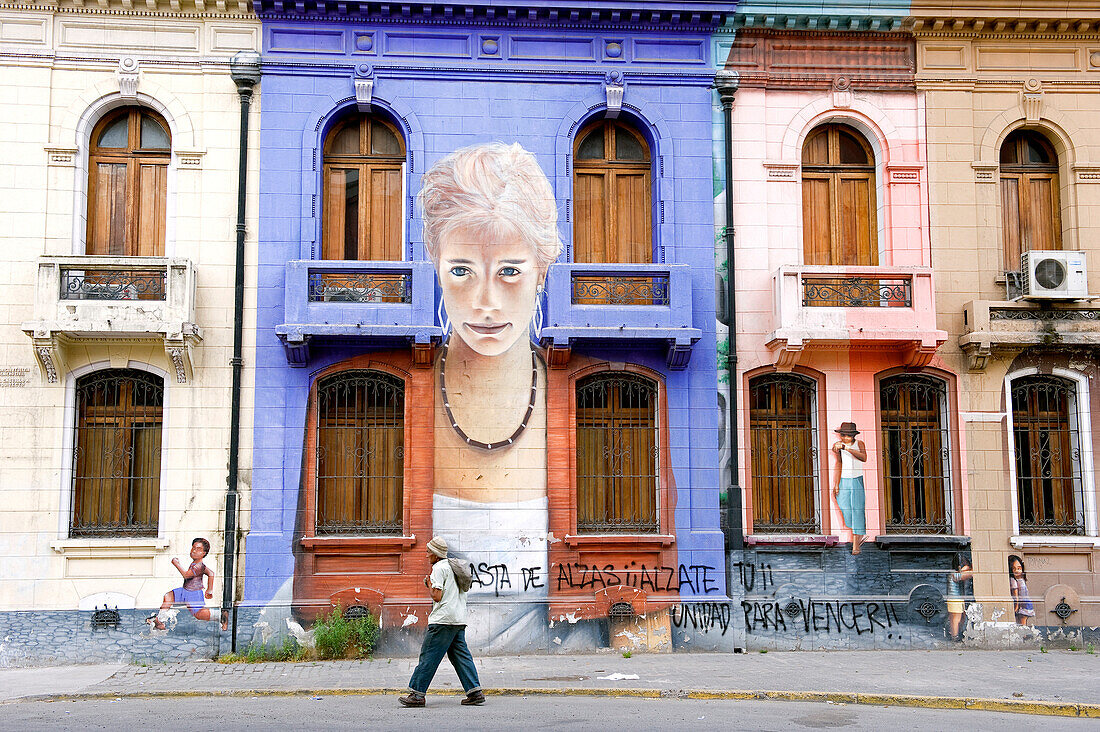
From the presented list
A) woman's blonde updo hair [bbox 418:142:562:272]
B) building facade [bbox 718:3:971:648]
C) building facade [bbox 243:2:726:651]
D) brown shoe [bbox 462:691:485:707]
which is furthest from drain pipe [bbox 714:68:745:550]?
brown shoe [bbox 462:691:485:707]

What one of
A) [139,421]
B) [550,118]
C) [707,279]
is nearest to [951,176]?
[707,279]

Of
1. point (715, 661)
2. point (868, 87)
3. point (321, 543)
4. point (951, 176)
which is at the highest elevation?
point (868, 87)

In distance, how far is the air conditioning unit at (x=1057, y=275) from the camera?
14.3 meters

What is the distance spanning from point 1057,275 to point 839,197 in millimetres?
3384

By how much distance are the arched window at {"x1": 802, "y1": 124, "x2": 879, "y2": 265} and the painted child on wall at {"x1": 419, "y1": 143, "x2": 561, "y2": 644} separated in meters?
4.13

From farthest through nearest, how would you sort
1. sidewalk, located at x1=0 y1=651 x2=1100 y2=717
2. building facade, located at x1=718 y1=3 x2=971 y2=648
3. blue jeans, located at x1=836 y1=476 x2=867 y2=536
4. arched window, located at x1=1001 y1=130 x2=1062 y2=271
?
arched window, located at x1=1001 y1=130 x2=1062 y2=271 < blue jeans, located at x1=836 y1=476 x2=867 y2=536 < building facade, located at x1=718 y1=3 x2=971 y2=648 < sidewalk, located at x1=0 y1=651 x2=1100 y2=717

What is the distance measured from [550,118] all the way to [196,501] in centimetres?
753

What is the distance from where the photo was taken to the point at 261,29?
14.2 m

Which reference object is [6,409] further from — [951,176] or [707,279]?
[951,176]

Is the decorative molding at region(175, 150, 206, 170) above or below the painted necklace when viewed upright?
above

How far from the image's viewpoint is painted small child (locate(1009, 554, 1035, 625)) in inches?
555

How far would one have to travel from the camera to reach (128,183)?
14.2 meters

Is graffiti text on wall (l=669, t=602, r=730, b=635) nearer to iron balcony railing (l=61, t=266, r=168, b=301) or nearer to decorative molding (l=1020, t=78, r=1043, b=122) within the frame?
iron balcony railing (l=61, t=266, r=168, b=301)

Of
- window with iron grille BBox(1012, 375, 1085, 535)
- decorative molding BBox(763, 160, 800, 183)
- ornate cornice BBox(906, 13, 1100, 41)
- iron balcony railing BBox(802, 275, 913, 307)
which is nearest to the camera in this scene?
iron balcony railing BBox(802, 275, 913, 307)
